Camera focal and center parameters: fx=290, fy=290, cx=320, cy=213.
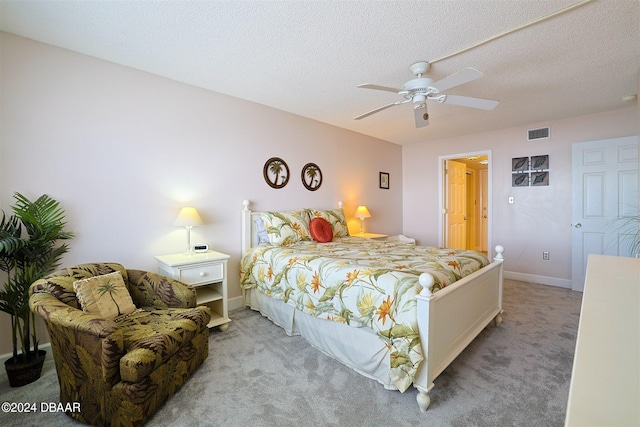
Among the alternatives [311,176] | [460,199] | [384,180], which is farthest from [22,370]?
[460,199]

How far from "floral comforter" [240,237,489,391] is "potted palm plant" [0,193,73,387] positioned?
166 centimetres

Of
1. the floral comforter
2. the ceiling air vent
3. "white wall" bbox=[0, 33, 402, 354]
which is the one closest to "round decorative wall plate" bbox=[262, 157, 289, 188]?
"white wall" bbox=[0, 33, 402, 354]

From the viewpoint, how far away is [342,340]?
7.20ft

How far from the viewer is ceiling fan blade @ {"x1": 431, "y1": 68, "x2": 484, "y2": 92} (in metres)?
1.95

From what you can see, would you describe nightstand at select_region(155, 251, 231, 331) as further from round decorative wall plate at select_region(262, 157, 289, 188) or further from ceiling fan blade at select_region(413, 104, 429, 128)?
ceiling fan blade at select_region(413, 104, 429, 128)

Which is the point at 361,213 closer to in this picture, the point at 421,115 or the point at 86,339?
the point at 421,115

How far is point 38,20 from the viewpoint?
6.50 feet

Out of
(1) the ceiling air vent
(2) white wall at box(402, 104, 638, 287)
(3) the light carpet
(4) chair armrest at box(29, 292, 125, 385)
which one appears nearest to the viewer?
(4) chair armrest at box(29, 292, 125, 385)

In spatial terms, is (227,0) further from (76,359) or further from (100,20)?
(76,359)

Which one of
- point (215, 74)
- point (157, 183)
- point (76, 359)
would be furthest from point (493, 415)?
point (215, 74)

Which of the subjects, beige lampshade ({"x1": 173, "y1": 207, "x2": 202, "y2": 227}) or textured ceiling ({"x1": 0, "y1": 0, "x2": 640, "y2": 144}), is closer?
textured ceiling ({"x1": 0, "y1": 0, "x2": 640, "y2": 144})

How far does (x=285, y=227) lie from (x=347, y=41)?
1.98 m

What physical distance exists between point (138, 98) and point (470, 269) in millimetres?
3324

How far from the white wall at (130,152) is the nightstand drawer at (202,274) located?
0.50 meters
